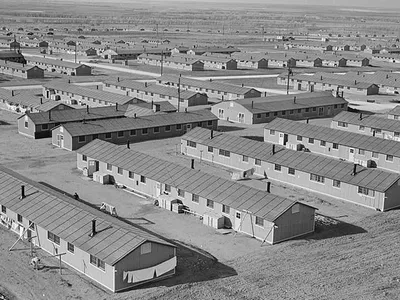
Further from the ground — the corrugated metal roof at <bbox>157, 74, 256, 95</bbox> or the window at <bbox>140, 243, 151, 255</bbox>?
the window at <bbox>140, 243, 151, 255</bbox>

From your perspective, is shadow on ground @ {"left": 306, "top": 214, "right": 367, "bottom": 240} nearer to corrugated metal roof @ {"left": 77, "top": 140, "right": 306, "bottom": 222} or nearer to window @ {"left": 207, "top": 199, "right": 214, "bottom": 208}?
corrugated metal roof @ {"left": 77, "top": 140, "right": 306, "bottom": 222}

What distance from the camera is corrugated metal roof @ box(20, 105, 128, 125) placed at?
6084 cm

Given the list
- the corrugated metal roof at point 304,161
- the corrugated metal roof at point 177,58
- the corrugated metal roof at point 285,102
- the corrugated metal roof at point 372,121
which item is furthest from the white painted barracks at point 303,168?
the corrugated metal roof at point 177,58

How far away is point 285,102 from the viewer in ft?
247

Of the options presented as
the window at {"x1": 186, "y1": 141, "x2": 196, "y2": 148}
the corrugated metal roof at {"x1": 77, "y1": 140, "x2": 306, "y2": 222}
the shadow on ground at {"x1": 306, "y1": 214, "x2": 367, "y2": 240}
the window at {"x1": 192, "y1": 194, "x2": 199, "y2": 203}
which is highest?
the corrugated metal roof at {"x1": 77, "y1": 140, "x2": 306, "y2": 222}

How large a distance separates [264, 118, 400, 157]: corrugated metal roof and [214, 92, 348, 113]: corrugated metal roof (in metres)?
10.3

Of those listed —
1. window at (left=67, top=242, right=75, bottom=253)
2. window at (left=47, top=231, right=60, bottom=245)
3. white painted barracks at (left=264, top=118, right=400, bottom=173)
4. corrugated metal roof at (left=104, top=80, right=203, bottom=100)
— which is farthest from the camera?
corrugated metal roof at (left=104, top=80, right=203, bottom=100)

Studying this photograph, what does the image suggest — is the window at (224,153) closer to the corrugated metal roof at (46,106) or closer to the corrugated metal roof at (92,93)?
the corrugated metal roof at (92,93)

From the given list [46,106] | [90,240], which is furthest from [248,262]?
[46,106]

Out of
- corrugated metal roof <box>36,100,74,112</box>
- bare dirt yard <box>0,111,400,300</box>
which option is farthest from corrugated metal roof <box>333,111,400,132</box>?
corrugated metal roof <box>36,100,74,112</box>

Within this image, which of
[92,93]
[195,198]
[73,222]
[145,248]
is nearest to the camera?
[145,248]

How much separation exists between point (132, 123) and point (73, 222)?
2924 cm

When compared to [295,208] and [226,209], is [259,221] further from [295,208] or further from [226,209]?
[226,209]

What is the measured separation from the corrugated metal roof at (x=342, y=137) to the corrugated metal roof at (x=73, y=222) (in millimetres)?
27958
